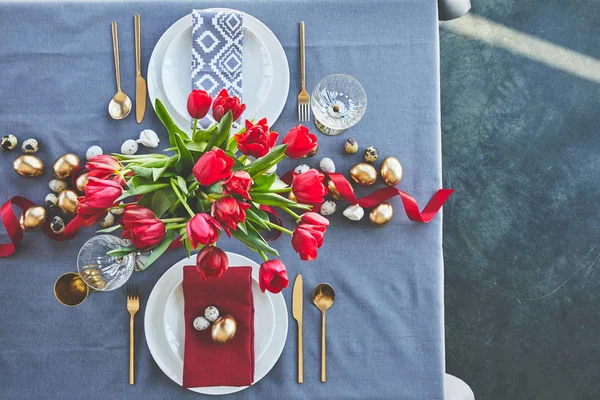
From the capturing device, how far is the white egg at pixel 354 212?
3.31 ft

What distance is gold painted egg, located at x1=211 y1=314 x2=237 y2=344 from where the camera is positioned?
0.97 m

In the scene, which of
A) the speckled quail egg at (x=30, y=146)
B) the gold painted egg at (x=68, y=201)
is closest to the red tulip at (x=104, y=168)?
the gold painted egg at (x=68, y=201)

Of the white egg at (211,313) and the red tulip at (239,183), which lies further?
the white egg at (211,313)

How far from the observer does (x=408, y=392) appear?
1035 mm

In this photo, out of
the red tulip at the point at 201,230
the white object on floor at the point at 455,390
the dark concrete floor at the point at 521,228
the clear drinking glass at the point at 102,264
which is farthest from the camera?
the dark concrete floor at the point at 521,228

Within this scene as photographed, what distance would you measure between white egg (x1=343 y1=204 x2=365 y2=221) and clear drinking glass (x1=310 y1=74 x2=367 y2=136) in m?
0.15

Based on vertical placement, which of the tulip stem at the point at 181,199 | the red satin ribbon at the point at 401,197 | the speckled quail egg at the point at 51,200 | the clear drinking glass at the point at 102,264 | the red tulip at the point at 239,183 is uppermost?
the red tulip at the point at 239,183

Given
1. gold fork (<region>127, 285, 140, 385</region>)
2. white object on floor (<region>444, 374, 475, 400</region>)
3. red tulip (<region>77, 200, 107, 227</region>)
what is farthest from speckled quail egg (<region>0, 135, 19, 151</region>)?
white object on floor (<region>444, 374, 475, 400</region>)

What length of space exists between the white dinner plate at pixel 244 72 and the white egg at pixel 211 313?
0.36 m

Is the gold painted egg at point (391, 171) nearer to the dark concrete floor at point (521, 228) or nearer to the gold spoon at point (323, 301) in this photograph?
the gold spoon at point (323, 301)

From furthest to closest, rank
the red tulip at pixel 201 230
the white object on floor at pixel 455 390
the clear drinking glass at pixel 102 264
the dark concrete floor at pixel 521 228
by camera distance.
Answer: the dark concrete floor at pixel 521 228, the white object on floor at pixel 455 390, the clear drinking glass at pixel 102 264, the red tulip at pixel 201 230

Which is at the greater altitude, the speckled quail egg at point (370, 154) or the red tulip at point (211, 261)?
the red tulip at point (211, 261)

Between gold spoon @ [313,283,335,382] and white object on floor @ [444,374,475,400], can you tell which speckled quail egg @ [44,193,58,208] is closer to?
gold spoon @ [313,283,335,382]

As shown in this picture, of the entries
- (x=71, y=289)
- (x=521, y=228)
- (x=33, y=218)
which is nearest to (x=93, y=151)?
(x=33, y=218)
